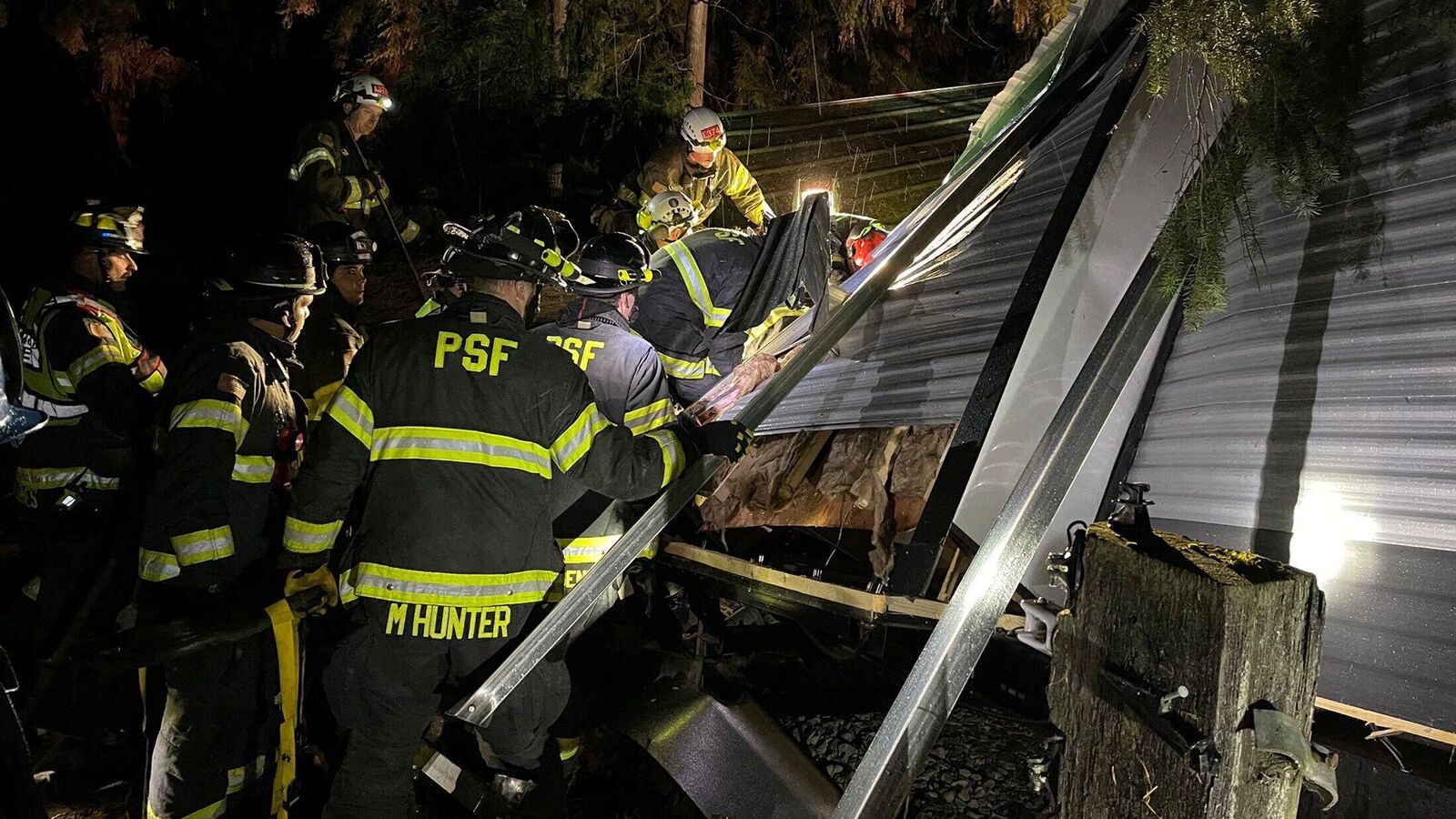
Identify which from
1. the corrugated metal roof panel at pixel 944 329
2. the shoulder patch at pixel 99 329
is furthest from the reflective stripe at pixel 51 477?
the corrugated metal roof panel at pixel 944 329

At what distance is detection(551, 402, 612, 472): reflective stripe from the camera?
3.42m

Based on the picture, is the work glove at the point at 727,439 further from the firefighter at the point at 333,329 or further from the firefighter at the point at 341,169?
the firefighter at the point at 341,169

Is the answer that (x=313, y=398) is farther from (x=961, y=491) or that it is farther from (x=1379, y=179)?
(x=1379, y=179)

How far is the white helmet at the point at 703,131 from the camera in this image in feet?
23.1

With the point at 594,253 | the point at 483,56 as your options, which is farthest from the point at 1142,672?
the point at 483,56

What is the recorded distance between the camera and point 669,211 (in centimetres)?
686

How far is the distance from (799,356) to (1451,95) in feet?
7.01

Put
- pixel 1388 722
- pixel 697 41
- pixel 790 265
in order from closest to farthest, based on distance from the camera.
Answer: pixel 1388 722 → pixel 790 265 → pixel 697 41

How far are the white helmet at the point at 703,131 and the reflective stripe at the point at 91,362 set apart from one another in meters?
4.36

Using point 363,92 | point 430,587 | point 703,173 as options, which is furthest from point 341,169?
point 430,587

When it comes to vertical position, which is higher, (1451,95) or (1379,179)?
(1451,95)

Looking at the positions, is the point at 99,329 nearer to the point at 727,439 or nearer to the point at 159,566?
the point at 159,566

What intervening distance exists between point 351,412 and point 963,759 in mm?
A: 3259

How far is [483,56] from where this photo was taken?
430 inches
